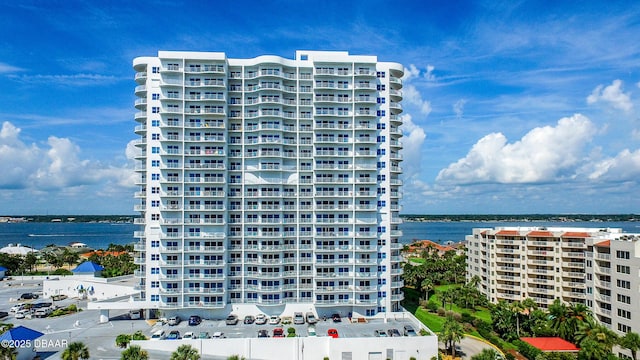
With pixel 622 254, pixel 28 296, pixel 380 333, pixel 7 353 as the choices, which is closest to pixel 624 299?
pixel 622 254

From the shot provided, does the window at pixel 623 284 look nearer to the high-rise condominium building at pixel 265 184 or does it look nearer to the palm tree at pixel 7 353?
the high-rise condominium building at pixel 265 184

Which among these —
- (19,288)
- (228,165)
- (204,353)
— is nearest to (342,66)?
(228,165)

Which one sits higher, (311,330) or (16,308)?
(311,330)

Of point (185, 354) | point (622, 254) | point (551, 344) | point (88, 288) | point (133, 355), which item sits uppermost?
point (622, 254)

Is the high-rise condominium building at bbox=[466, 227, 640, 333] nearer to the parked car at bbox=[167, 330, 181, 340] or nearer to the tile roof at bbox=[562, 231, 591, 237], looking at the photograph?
the tile roof at bbox=[562, 231, 591, 237]

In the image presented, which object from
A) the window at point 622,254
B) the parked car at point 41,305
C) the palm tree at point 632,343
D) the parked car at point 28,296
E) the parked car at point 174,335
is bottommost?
the parked car at point 28,296

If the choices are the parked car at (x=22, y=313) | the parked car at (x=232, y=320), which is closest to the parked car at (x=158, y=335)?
the parked car at (x=232, y=320)

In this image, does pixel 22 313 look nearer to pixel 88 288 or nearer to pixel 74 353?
pixel 88 288
